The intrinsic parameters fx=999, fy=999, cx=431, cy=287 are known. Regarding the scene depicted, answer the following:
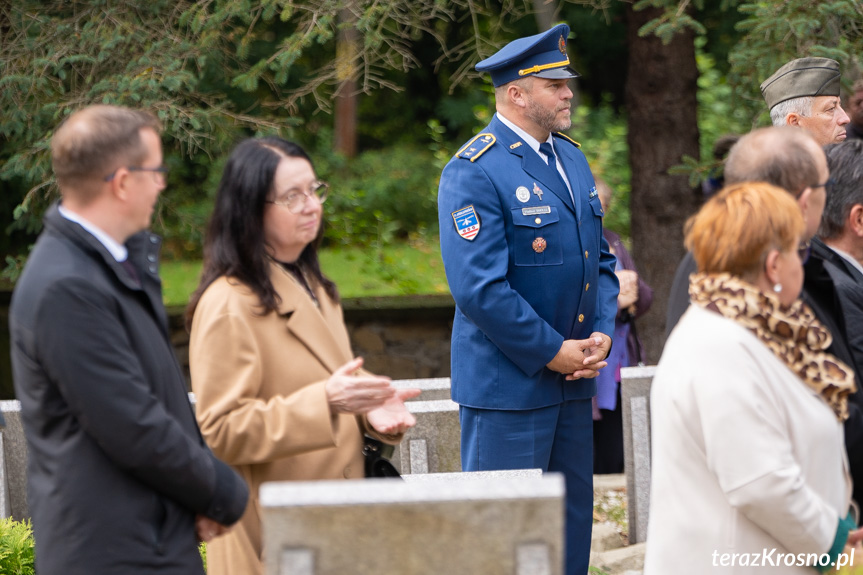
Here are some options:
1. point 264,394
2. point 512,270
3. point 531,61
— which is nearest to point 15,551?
point 264,394

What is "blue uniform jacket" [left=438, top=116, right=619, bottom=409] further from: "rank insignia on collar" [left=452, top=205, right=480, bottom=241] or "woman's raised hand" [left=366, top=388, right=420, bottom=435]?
"woman's raised hand" [left=366, top=388, right=420, bottom=435]

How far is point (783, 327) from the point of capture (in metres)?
2.35

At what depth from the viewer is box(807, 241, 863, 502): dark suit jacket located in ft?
8.74

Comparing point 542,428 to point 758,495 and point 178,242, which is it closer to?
point 758,495

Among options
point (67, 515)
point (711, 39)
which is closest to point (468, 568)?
point (67, 515)

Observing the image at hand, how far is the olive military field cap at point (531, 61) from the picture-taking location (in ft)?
13.1

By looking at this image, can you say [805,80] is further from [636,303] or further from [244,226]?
[244,226]

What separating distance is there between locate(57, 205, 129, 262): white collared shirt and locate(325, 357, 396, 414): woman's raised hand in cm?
62

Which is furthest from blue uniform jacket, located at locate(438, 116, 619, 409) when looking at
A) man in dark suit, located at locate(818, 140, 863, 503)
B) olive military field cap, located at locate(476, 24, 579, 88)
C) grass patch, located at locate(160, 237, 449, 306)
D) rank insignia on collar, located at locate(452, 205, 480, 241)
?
grass patch, located at locate(160, 237, 449, 306)

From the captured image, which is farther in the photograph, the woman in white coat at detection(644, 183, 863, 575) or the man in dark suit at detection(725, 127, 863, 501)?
the man in dark suit at detection(725, 127, 863, 501)

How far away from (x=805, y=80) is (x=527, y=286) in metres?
1.63

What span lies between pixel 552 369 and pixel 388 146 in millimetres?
18374

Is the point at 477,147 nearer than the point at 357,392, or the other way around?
the point at 357,392

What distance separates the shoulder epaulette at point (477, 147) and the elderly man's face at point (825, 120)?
1.40 metres
